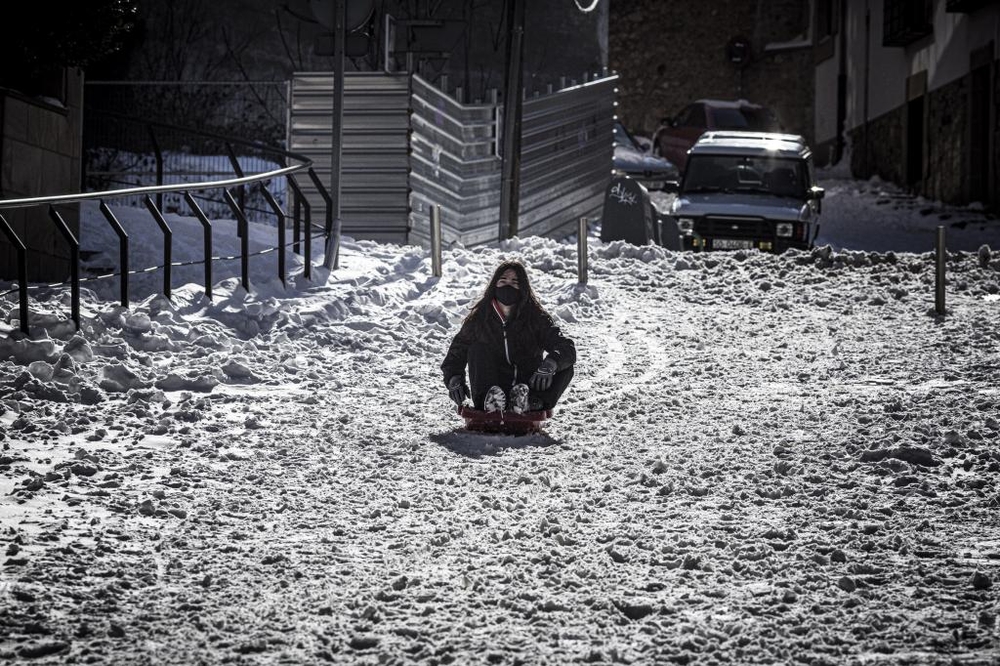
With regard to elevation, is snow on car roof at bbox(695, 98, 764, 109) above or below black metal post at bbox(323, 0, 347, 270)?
above

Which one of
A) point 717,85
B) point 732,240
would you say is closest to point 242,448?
point 732,240

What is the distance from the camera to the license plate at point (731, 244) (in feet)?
67.8

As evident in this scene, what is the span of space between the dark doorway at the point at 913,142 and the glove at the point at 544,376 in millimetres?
26930

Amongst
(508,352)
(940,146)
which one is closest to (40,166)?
(508,352)

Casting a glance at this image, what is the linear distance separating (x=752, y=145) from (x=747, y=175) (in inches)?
21.4

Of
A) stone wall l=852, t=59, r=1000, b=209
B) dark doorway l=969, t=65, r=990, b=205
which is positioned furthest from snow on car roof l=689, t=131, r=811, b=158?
dark doorway l=969, t=65, r=990, b=205

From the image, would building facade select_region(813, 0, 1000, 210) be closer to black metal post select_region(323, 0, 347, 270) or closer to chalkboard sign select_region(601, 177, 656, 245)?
chalkboard sign select_region(601, 177, 656, 245)

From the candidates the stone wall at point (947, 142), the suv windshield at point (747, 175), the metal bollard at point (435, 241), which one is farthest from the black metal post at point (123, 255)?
the stone wall at point (947, 142)

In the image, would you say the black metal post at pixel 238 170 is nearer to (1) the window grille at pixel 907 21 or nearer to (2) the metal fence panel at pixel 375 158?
(2) the metal fence panel at pixel 375 158

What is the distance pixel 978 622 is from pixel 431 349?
8.27 m

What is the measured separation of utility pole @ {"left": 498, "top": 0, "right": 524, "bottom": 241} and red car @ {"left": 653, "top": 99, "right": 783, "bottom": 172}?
13023mm

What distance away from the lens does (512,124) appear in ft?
73.4

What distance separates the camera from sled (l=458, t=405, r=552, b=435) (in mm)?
9617

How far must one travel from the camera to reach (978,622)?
5574 mm
